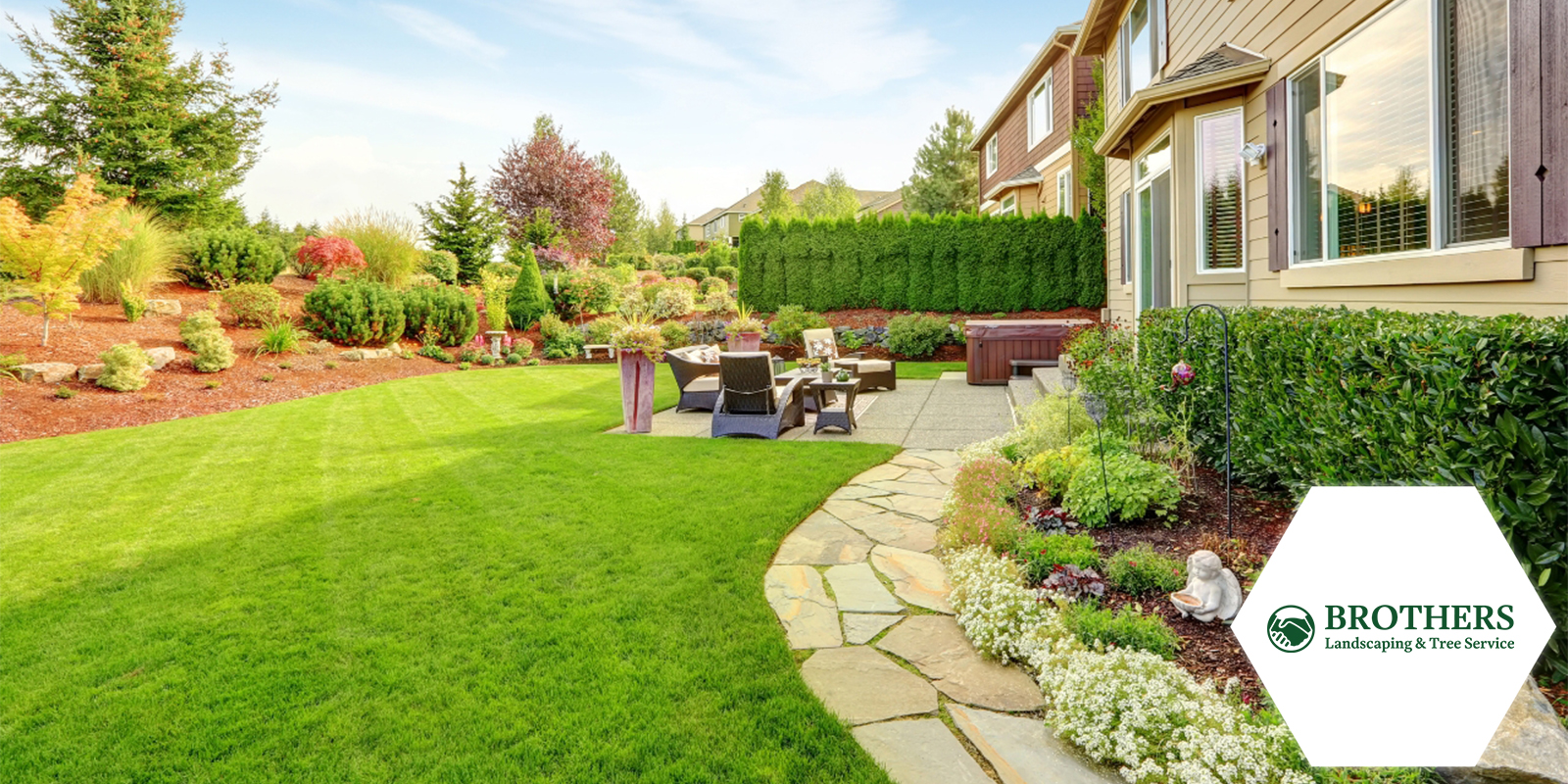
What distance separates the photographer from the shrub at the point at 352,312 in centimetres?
1360

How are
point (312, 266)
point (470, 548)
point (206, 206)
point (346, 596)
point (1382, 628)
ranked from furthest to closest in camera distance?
point (206, 206) < point (312, 266) < point (470, 548) < point (346, 596) < point (1382, 628)

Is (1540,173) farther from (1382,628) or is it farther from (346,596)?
(346,596)

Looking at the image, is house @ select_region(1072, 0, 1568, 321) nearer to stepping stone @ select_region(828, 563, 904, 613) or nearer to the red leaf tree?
stepping stone @ select_region(828, 563, 904, 613)

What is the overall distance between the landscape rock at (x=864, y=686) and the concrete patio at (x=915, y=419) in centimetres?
439

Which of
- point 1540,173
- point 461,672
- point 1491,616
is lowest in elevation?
point 461,672

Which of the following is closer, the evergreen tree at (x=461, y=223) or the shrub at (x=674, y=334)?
the shrub at (x=674, y=334)

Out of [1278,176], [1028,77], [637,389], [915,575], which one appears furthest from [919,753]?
[1028,77]

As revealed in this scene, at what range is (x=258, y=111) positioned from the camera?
65.9ft

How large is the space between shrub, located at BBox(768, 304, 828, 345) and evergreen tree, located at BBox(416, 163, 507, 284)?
1079 cm

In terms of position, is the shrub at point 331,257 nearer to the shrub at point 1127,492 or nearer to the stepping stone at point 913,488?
the stepping stone at point 913,488

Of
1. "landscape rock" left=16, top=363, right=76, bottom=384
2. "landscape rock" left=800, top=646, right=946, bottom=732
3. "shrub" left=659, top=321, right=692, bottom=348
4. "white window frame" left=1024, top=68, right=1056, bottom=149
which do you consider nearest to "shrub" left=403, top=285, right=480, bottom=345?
"shrub" left=659, top=321, right=692, bottom=348

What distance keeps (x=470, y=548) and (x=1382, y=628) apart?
13.3 ft

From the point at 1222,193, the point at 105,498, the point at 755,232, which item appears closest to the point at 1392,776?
the point at 1222,193

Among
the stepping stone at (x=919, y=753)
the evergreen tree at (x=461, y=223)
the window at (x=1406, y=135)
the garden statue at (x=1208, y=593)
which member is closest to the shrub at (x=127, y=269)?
the evergreen tree at (x=461, y=223)
